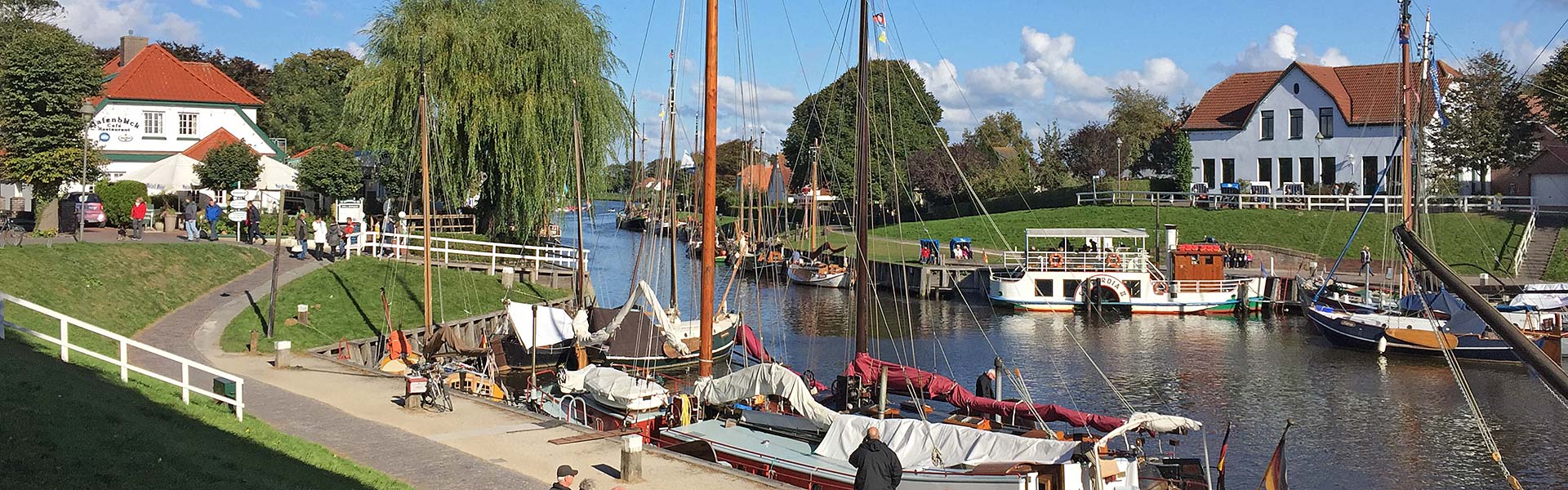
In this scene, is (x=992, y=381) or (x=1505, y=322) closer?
(x=1505, y=322)

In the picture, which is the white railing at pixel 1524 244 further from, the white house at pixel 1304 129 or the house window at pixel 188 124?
the house window at pixel 188 124

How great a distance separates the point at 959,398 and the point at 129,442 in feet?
47.0

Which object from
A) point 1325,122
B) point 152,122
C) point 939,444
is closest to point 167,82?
point 152,122

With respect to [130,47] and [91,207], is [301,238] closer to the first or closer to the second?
[91,207]

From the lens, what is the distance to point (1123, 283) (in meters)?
53.3

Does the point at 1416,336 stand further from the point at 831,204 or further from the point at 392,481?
the point at 831,204

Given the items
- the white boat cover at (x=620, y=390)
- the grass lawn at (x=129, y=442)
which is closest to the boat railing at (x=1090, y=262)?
the white boat cover at (x=620, y=390)

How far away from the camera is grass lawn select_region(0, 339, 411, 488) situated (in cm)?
1273

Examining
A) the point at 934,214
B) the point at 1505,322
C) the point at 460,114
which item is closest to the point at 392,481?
the point at 1505,322

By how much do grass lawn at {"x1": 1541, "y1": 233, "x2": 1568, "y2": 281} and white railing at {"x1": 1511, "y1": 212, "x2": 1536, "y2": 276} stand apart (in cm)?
43

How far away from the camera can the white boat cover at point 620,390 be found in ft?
78.1

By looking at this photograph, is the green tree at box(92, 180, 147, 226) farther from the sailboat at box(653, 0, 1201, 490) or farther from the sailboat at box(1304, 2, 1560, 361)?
the sailboat at box(1304, 2, 1560, 361)

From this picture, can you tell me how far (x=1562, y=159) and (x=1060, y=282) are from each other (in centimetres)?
2772

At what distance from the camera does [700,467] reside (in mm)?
18484
